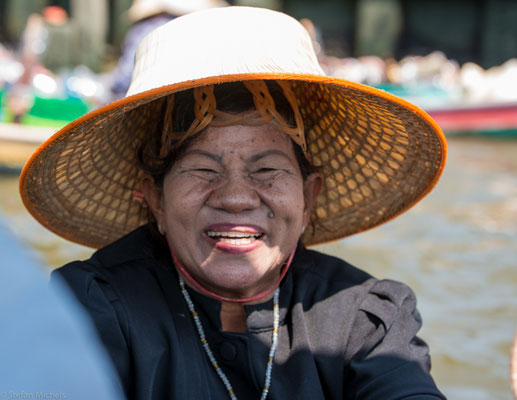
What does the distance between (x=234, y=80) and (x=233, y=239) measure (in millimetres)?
372

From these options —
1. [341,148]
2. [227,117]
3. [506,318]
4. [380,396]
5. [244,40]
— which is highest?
[244,40]

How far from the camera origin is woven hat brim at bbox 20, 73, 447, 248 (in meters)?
1.75

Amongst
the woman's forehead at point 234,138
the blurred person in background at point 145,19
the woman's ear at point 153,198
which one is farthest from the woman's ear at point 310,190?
the blurred person in background at point 145,19

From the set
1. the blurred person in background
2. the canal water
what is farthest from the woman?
the blurred person in background

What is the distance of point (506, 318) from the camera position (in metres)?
3.72

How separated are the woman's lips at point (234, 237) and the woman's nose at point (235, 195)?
0.04 metres

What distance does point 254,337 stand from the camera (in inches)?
66.5

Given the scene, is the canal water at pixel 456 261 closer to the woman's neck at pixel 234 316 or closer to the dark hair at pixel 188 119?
the dark hair at pixel 188 119

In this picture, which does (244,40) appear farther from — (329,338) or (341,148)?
(329,338)

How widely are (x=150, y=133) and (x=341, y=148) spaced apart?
1.64 feet

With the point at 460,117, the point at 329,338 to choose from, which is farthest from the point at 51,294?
the point at 460,117

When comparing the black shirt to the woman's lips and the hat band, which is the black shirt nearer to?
the woman's lips

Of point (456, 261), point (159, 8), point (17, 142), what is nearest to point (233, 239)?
point (456, 261)

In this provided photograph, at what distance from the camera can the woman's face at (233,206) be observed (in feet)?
5.38
